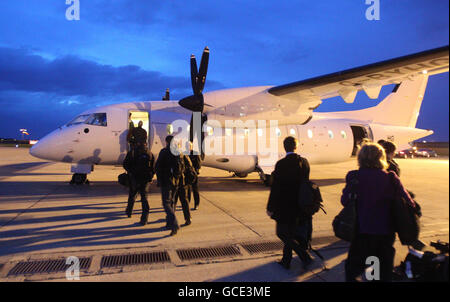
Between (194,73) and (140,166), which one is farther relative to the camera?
(194,73)

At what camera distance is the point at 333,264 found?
4.21 metres

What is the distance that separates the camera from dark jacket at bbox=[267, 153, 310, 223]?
365cm

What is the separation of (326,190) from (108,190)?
8.44 meters

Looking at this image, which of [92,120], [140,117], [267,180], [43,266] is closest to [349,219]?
[43,266]

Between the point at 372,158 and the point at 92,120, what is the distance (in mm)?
10000

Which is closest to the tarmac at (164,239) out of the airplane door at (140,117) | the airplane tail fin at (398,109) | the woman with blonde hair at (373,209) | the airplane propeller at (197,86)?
the woman with blonde hair at (373,209)

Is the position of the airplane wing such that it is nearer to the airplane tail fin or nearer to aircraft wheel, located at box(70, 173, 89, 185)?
the airplane tail fin

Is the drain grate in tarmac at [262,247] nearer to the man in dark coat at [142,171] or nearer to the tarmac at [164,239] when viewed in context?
the tarmac at [164,239]

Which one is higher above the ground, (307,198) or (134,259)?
(307,198)

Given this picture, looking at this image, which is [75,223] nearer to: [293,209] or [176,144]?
[176,144]

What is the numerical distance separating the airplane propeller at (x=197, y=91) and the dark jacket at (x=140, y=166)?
2840mm

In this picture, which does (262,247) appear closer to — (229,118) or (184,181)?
(184,181)

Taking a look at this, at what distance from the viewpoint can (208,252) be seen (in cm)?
466
